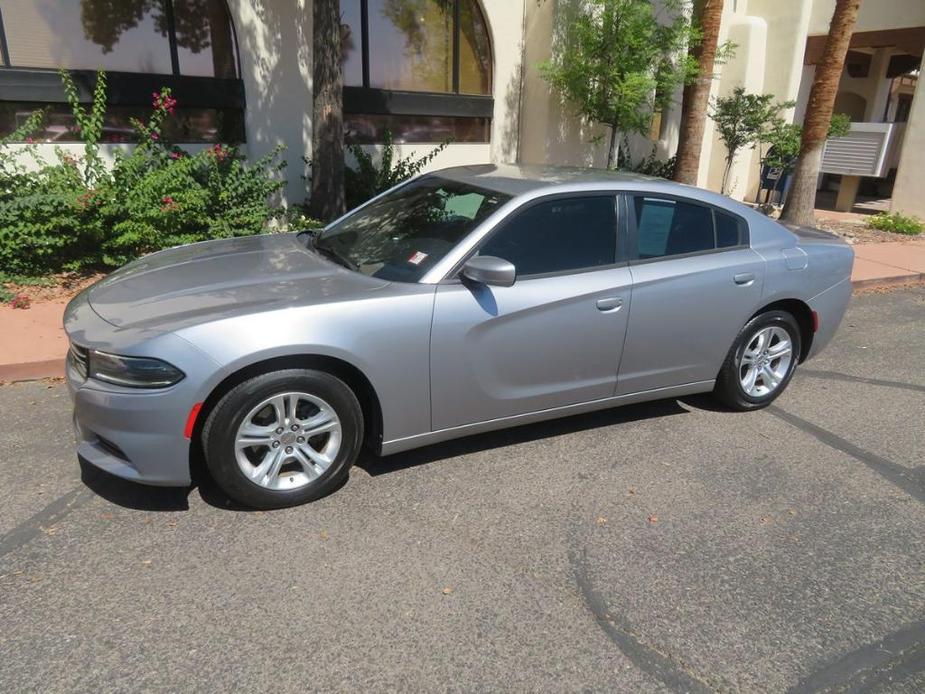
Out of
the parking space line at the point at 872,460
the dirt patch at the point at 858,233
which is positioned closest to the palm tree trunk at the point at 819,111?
the dirt patch at the point at 858,233

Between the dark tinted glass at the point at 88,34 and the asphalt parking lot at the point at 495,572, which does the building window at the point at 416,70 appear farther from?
the asphalt parking lot at the point at 495,572

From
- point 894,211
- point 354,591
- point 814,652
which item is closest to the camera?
point 814,652

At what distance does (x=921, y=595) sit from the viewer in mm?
2936

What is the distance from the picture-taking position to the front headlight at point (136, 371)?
295 centimetres

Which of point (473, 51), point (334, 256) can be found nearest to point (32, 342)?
point (334, 256)

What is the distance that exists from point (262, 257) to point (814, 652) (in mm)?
3288

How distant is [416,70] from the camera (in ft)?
35.3

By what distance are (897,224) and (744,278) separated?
10.9 meters

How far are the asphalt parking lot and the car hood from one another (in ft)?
3.03

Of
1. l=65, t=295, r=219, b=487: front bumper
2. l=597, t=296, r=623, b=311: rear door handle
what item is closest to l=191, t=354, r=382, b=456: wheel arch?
l=65, t=295, r=219, b=487: front bumper

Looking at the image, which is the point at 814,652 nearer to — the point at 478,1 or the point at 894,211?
the point at 478,1

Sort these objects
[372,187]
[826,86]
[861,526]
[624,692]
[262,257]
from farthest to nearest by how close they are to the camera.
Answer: [826,86] → [372,187] → [262,257] → [861,526] → [624,692]

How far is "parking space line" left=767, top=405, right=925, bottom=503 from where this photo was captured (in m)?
3.86

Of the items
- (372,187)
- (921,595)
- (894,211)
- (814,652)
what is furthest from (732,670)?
(894,211)
